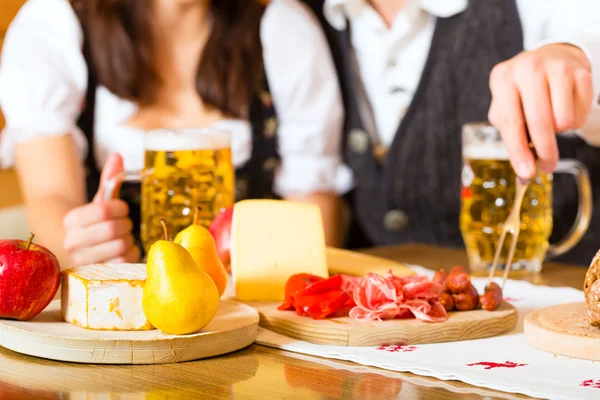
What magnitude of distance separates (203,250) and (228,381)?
0.23 metres

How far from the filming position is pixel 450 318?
3.00ft

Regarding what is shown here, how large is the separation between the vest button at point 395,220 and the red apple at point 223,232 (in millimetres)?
900

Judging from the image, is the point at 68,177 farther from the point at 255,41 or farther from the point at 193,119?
the point at 255,41

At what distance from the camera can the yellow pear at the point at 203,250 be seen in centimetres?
94

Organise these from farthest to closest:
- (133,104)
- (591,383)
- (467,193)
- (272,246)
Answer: (133,104), (467,193), (272,246), (591,383)

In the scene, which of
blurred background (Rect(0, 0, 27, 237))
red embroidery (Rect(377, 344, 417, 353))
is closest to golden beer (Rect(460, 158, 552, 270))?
red embroidery (Rect(377, 344, 417, 353))

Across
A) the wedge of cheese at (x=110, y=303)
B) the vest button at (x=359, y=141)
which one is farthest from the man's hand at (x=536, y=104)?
the vest button at (x=359, y=141)

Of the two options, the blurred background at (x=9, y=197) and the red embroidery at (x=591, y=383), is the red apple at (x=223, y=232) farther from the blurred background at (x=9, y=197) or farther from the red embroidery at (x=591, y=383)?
the blurred background at (x=9, y=197)

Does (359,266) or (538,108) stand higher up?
(538,108)

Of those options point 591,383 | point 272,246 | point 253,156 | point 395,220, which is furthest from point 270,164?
point 591,383

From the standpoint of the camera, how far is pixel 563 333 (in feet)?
2.72

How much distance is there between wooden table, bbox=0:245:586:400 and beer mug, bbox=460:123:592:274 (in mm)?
634

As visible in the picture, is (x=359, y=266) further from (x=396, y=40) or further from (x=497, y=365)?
(x=396, y=40)

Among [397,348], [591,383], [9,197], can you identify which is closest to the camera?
[591,383]
